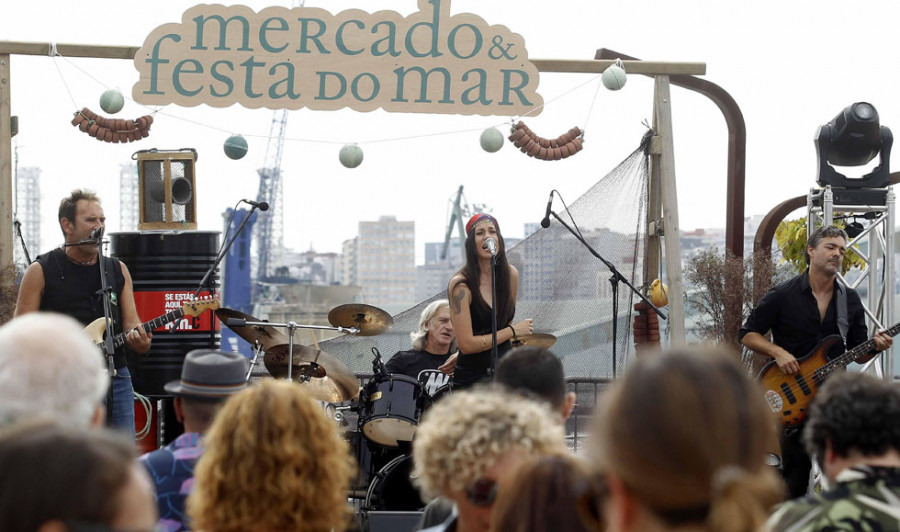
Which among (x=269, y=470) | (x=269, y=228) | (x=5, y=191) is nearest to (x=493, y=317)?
(x=269, y=470)

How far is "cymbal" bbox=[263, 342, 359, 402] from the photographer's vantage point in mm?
6379

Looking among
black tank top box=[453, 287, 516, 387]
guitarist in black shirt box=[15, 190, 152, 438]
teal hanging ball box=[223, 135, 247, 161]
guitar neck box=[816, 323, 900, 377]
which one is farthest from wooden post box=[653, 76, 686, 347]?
guitarist in black shirt box=[15, 190, 152, 438]

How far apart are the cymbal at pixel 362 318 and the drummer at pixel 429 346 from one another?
256 millimetres

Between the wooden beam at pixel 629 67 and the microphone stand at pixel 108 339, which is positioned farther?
the wooden beam at pixel 629 67

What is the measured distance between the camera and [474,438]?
2316 millimetres

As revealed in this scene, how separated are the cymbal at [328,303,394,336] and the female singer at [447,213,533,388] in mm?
1288

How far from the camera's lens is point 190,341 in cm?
696

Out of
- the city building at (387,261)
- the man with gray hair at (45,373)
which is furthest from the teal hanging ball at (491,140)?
the city building at (387,261)

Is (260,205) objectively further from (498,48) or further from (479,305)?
(498,48)

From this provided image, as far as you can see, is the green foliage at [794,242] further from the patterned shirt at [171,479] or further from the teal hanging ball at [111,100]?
the patterned shirt at [171,479]

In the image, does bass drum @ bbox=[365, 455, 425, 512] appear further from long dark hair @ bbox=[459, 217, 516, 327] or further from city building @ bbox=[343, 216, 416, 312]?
city building @ bbox=[343, 216, 416, 312]

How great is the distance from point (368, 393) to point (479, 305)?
113 cm

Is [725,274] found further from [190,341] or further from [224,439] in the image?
[224,439]

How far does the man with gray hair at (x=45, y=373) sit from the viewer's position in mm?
2061
